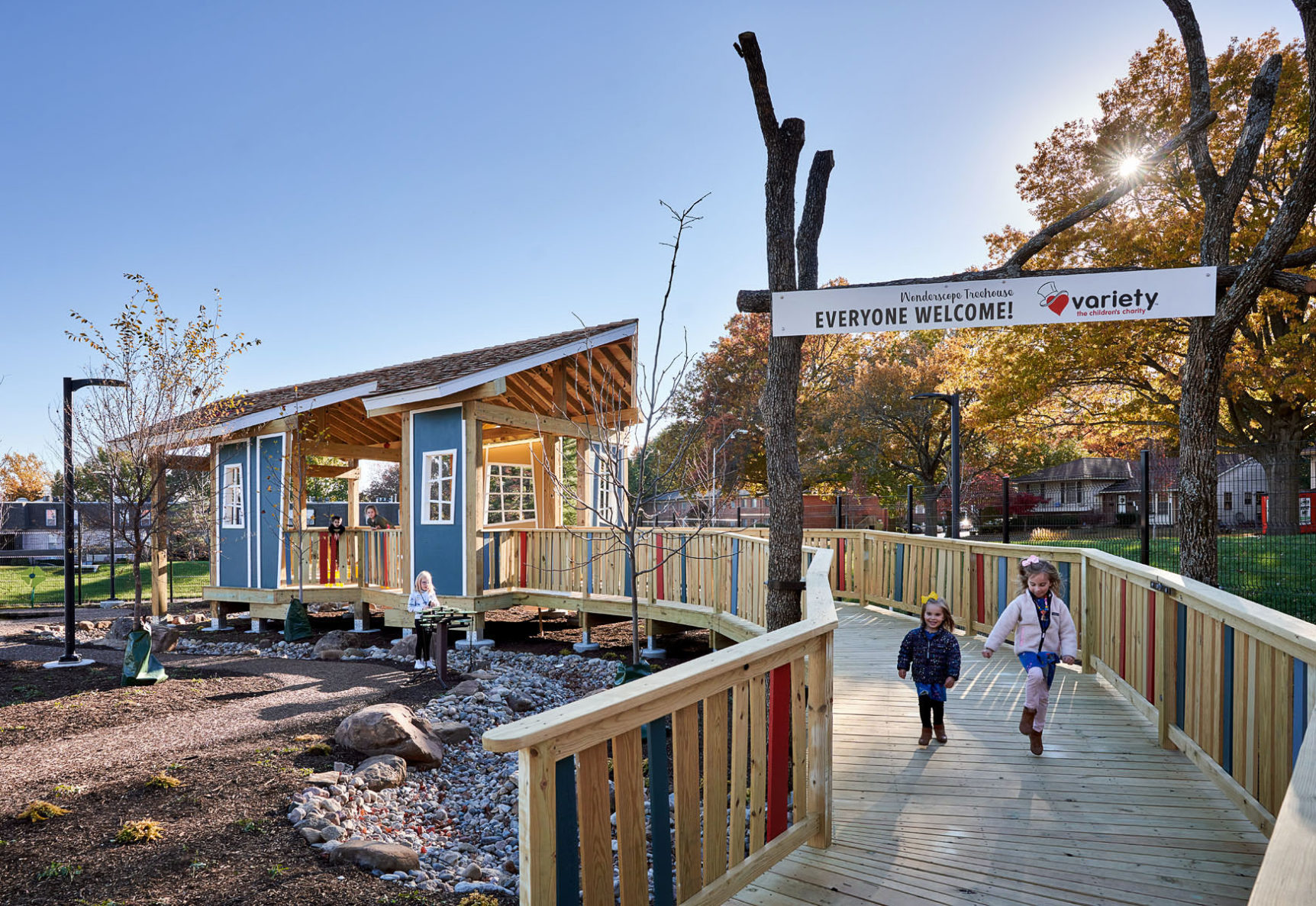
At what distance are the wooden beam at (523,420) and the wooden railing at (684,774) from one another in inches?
340

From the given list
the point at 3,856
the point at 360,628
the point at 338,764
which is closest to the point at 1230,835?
the point at 338,764

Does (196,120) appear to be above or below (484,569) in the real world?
above

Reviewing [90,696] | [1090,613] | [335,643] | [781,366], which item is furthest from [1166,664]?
[335,643]

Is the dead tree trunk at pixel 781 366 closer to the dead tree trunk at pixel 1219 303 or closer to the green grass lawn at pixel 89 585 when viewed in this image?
the dead tree trunk at pixel 1219 303

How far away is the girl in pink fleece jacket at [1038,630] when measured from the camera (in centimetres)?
521

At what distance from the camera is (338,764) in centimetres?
636

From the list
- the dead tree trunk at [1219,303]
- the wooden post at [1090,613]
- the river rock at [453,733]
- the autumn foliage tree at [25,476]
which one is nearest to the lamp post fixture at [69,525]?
the river rock at [453,733]

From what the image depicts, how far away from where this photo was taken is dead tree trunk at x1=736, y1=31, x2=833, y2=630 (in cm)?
662

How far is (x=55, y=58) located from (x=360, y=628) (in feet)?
33.4

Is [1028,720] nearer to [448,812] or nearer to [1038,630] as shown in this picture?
[1038,630]

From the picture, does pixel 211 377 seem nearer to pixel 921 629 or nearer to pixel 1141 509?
pixel 921 629

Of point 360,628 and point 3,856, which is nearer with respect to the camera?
point 3,856

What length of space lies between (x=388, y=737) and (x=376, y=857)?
233cm

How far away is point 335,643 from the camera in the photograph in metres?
13.3
